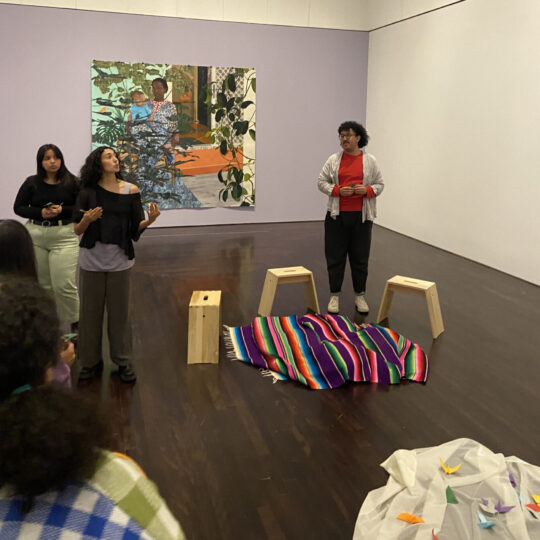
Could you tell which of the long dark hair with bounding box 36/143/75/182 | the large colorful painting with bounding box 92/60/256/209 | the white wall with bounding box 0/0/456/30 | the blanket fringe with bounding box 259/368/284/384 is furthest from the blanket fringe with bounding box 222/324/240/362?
the white wall with bounding box 0/0/456/30

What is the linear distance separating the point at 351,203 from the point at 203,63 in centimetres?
483

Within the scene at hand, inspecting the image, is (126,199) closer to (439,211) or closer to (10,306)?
(10,306)

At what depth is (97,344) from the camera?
3633mm

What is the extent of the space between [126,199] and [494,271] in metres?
4.76

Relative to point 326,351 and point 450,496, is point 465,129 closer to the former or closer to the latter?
point 326,351

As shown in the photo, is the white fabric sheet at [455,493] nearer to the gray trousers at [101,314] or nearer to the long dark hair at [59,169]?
the gray trousers at [101,314]

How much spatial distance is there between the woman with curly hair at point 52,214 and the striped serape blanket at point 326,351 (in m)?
1.31

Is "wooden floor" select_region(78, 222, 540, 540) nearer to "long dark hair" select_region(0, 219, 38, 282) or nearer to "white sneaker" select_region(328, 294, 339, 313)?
"white sneaker" select_region(328, 294, 339, 313)

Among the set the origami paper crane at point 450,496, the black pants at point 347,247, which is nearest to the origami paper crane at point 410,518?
the origami paper crane at point 450,496

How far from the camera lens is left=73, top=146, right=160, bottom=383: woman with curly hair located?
3.42 m

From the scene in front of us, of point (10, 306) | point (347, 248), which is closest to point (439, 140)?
point (347, 248)

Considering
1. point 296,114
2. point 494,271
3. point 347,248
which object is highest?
point 296,114

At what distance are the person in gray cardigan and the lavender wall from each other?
14.4 ft

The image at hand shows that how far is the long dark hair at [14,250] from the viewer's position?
2447 mm
